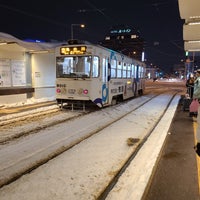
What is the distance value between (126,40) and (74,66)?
379 ft

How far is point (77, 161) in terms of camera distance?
5582mm

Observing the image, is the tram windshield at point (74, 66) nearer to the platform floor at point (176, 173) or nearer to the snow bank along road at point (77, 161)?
the snow bank along road at point (77, 161)

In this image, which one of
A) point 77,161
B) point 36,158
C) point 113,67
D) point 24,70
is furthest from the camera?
point 24,70

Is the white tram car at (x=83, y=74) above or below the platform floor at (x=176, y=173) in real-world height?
above

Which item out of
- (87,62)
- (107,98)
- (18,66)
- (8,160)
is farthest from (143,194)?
(18,66)

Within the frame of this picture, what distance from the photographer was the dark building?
120 metres

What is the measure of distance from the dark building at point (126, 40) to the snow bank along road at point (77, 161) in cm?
11278

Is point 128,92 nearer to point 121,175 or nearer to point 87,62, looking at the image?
point 87,62

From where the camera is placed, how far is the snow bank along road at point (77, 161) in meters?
4.20

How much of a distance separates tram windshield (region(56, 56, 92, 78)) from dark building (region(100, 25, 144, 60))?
108 m

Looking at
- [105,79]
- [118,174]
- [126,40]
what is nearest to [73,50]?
[105,79]

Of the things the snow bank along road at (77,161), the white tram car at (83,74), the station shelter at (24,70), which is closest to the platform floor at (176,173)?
the snow bank along road at (77,161)

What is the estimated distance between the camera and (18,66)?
52.3 ft

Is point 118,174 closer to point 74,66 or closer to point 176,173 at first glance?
point 176,173
